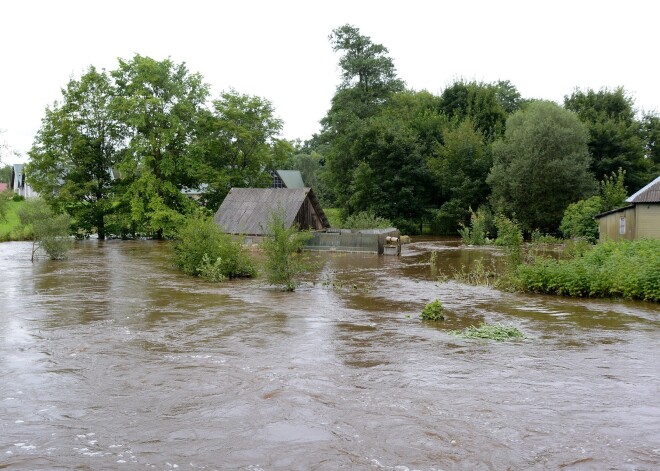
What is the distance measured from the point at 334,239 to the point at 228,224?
652 cm

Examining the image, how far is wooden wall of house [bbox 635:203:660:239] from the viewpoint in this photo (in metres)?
27.5

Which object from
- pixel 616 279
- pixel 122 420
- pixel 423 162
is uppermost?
pixel 423 162

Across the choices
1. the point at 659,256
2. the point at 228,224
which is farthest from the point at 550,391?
the point at 228,224

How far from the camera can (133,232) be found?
148 feet

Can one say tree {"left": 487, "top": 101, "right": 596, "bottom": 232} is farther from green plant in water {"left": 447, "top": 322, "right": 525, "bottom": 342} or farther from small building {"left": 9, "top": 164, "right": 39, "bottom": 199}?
small building {"left": 9, "top": 164, "right": 39, "bottom": 199}

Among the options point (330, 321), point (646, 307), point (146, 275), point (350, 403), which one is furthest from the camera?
point (146, 275)

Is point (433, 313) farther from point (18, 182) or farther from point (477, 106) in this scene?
point (18, 182)

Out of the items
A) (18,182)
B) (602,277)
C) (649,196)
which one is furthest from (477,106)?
(18,182)

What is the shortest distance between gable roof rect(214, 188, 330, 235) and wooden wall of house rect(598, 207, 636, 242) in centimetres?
1556

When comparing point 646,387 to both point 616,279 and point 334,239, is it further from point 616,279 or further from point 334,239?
point 334,239

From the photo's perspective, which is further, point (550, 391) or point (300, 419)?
point (550, 391)

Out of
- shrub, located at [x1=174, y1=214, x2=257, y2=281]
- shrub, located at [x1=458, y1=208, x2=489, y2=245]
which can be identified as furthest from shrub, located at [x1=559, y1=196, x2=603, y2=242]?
shrub, located at [x1=174, y1=214, x2=257, y2=281]

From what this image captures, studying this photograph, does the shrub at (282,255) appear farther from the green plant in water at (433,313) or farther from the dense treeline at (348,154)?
the dense treeline at (348,154)

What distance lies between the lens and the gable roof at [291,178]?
78.9 meters
